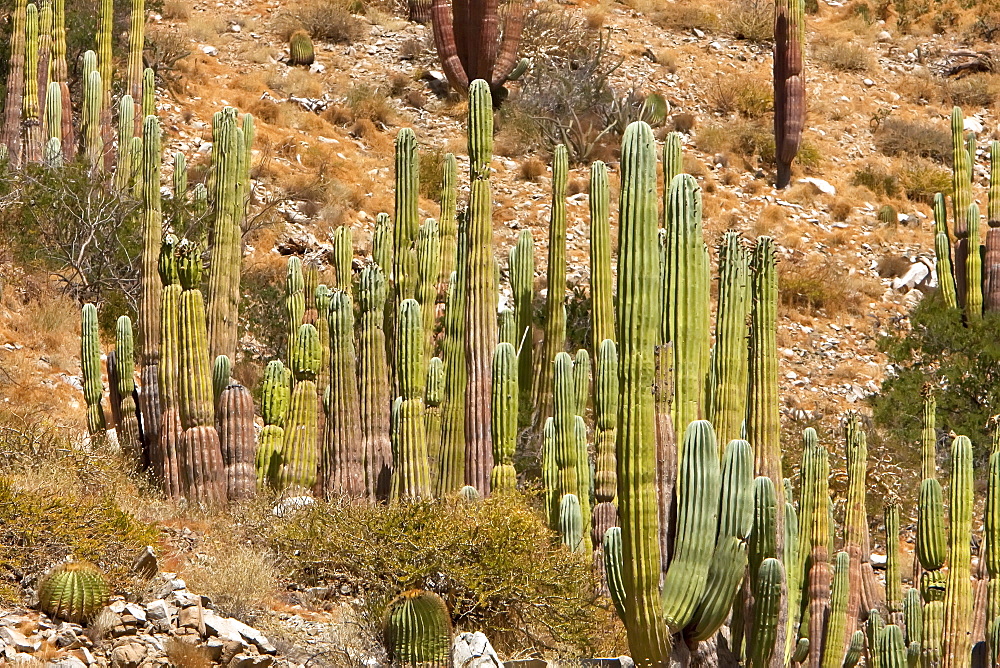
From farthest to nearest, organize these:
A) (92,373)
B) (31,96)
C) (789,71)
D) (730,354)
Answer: (789,71) → (31,96) → (92,373) → (730,354)

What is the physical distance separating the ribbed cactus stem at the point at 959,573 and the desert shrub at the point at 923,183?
16224 mm

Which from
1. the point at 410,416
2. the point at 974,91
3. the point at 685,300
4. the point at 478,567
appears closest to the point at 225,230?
the point at 410,416

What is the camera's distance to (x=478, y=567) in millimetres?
8547

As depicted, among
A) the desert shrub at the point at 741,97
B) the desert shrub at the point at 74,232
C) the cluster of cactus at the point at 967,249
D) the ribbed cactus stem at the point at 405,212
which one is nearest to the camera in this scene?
the ribbed cactus stem at the point at 405,212

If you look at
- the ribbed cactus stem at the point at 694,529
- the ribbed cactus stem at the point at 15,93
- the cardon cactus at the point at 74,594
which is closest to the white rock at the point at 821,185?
the ribbed cactus stem at the point at 15,93

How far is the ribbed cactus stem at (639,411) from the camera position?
6840 mm

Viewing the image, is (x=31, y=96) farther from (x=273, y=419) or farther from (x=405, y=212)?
(x=273, y=419)

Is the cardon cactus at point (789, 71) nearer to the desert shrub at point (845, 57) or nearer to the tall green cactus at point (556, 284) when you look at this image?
the desert shrub at point (845, 57)

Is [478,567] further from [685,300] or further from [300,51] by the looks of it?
[300,51]

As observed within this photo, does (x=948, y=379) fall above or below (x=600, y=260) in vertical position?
below

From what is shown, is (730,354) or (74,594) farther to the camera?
(730,354)

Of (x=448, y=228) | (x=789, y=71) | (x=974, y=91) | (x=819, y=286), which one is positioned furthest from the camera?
(x=974, y=91)

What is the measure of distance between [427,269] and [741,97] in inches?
639

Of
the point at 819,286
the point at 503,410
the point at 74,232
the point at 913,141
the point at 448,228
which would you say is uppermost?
the point at 913,141
